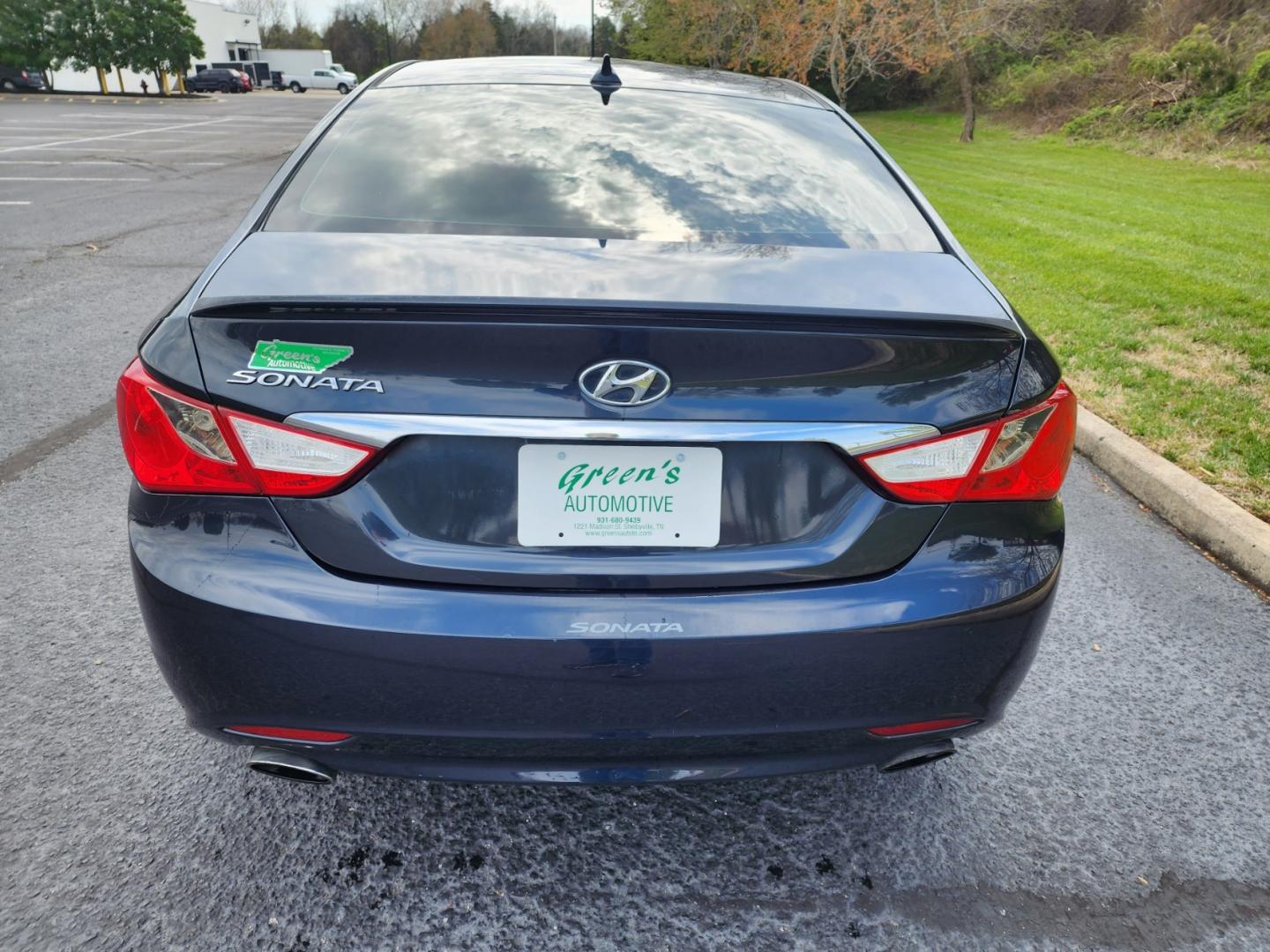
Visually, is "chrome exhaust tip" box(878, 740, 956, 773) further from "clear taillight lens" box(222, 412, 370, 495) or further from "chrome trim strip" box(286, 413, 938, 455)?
"clear taillight lens" box(222, 412, 370, 495)

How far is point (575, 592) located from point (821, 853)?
3.17ft

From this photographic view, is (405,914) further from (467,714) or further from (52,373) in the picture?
(52,373)

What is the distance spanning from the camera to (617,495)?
5.48 ft

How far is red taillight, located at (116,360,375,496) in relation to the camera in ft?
5.43

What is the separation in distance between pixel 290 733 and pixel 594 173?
1.42 m

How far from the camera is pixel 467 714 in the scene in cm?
173

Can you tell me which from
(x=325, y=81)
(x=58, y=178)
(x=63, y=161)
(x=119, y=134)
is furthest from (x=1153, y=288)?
(x=325, y=81)

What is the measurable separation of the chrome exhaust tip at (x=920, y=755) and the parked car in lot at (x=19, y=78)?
5372 cm

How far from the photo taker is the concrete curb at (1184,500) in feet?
12.0

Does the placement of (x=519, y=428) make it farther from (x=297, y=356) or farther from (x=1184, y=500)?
(x=1184, y=500)

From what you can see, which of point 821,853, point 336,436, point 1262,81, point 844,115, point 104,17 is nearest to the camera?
point 336,436

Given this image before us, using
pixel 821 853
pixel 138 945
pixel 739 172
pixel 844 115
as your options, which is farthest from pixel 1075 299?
pixel 138 945

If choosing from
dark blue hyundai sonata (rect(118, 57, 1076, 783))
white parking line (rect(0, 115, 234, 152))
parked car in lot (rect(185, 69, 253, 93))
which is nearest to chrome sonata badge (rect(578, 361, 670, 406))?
dark blue hyundai sonata (rect(118, 57, 1076, 783))

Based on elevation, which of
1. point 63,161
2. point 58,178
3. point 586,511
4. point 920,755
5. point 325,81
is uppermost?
point 586,511
